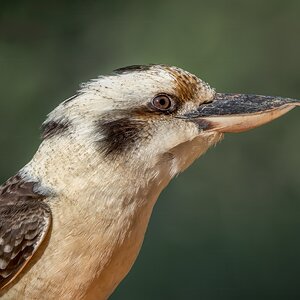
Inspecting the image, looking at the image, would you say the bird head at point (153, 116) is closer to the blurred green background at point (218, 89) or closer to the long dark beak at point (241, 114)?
the long dark beak at point (241, 114)

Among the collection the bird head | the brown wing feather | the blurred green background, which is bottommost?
the brown wing feather

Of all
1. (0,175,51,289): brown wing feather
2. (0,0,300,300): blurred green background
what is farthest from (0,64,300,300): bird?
(0,0,300,300): blurred green background

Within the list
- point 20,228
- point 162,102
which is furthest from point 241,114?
point 20,228

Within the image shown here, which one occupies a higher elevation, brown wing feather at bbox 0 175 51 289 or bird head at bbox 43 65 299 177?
bird head at bbox 43 65 299 177

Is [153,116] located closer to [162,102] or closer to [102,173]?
[162,102]

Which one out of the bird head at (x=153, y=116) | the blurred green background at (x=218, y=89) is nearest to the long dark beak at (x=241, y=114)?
the bird head at (x=153, y=116)

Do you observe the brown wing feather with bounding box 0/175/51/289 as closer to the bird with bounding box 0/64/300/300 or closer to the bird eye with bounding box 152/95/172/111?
the bird with bounding box 0/64/300/300
